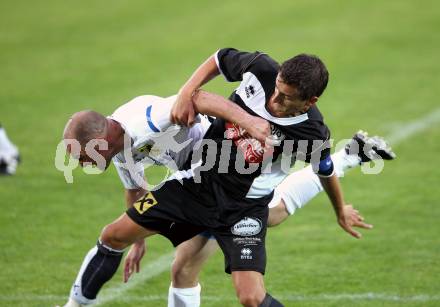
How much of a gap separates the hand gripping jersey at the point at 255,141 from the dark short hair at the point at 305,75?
0.30 m

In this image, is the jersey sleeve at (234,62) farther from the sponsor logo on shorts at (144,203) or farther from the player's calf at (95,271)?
the player's calf at (95,271)

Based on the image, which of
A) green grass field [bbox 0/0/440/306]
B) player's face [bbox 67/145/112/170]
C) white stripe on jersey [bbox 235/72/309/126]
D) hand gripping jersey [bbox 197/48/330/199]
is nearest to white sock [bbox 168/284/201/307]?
green grass field [bbox 0/0/440/306]

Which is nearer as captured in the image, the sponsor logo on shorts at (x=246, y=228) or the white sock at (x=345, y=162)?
the sponsor logo on shorts at (x=246, y=228)

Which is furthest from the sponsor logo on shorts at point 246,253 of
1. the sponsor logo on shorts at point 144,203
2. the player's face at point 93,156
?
the player's face at point 93,156

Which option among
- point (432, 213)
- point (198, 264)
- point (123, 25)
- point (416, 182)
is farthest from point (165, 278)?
point (123, 25)

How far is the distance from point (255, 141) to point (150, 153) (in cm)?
70

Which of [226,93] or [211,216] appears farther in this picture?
[226,93]

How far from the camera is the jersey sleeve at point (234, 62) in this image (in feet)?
20.3

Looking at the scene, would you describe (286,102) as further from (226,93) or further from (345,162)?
(226,93)

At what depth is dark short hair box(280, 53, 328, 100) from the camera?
573cm

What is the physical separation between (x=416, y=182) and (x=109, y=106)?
16.8 ft

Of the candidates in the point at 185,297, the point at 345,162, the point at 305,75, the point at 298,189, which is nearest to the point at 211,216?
the point at 185,297

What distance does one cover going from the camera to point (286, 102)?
5.86 m

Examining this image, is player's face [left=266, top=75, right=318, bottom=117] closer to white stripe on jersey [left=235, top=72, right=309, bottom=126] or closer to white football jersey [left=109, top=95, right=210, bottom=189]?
white stripe on jersey [left=235, top=72, right=309, bottom=126]
